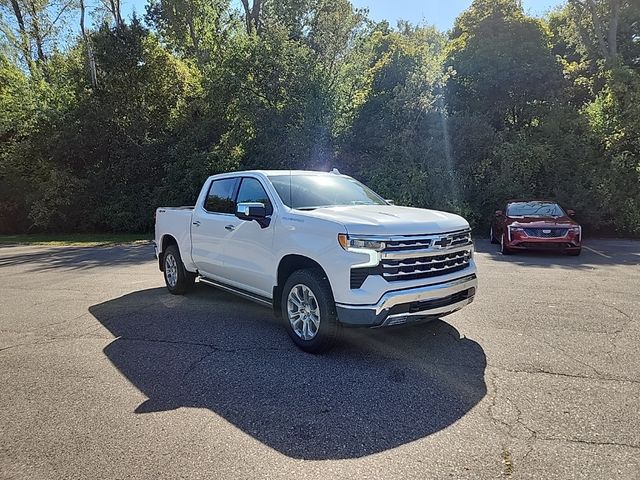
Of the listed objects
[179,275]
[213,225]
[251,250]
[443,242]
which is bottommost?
[179,275]

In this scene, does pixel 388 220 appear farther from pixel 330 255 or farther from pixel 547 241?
pixel 547 241

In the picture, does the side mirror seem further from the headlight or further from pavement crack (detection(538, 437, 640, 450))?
pavement crack (detection(538, 437, 640, 450))

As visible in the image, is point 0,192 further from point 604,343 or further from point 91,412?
point 604,343

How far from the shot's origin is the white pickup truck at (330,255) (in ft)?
14.3

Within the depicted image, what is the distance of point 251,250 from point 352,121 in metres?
16.3

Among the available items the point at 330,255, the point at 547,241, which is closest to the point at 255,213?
the point at 330,255

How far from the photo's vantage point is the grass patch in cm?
1866

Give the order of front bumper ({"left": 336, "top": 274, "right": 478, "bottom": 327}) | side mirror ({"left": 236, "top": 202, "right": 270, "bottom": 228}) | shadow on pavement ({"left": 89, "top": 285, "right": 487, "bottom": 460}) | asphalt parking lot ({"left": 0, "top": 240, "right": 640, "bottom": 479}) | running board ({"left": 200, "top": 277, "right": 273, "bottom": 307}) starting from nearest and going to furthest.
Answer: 1. asphalt parking lot ({"left": 0, "top": 240, "right": 640, "bottom": 479})
2. shadow on pavement ({"left": 89, "top": 285, "right": 487, "bottom": 460})
3. front bumper ({"left": 336, "top": 274, "right": 478, "bottom": 327})
4. side mirror ({"left": 236, "top": 202, "right": 270, "bottom": 228})
5. running board ({"left": 200, "top": 277, "right": 273, "bottom": 307})

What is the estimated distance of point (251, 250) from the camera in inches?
222

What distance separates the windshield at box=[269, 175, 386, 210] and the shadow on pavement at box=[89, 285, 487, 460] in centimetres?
156

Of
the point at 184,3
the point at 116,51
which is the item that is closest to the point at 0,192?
the point at 116,51

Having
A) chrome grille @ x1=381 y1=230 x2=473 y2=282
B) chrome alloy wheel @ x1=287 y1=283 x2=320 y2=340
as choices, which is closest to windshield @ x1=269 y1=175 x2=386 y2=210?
chrome alloy wheel @ x1=287 y1=283 x2=320 y2=340

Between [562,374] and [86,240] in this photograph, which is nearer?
[562,374]

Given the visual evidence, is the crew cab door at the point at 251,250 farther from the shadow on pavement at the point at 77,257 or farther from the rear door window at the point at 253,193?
the shadow on pavement at the point at 77,257
